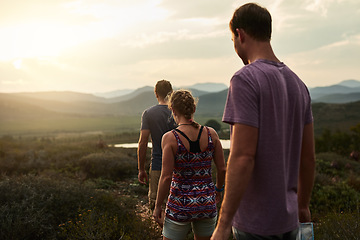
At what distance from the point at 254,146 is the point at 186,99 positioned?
4.60 feet

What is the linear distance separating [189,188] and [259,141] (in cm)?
133

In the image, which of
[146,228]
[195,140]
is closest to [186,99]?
[195,140]

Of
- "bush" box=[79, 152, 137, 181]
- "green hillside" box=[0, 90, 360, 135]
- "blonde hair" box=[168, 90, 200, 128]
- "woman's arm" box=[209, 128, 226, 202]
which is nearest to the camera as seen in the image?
"blonde hair" box=[168, 90, 200, 128]

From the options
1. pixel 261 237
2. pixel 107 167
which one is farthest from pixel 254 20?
pixel 107 167

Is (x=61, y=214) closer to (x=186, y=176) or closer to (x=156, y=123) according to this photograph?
(x=156, y=123)

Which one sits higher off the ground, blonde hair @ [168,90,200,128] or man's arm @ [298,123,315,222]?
blonde hair @ [168,90,200,128]

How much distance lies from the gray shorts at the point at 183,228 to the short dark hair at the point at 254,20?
1805mm

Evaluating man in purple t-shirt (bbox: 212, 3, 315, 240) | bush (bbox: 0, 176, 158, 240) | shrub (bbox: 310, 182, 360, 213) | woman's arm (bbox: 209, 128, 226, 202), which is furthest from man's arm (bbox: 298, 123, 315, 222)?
shrub (bbox: 310, 182, 360, 213)

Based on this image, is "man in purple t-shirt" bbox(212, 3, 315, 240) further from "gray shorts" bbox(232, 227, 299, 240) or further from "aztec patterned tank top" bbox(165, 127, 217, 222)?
"aztec patterned tank top" bbox(165, 127, 217, 222)

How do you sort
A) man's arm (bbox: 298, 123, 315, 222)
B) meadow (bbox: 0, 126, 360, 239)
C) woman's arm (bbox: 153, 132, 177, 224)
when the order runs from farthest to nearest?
meadow (bbox: 0, 126, 360, 239) < woman's arm (bbox: 153, 132, 177, 224) < man's arm (bbox: 298, 123, 315, 222)

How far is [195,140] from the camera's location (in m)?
2.76

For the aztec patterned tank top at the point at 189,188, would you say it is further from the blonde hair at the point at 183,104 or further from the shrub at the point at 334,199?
the shrub at the point at 334,199

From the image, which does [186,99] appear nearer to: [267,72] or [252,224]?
[267,72]

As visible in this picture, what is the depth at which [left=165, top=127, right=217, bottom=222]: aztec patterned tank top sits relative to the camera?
106 inches
